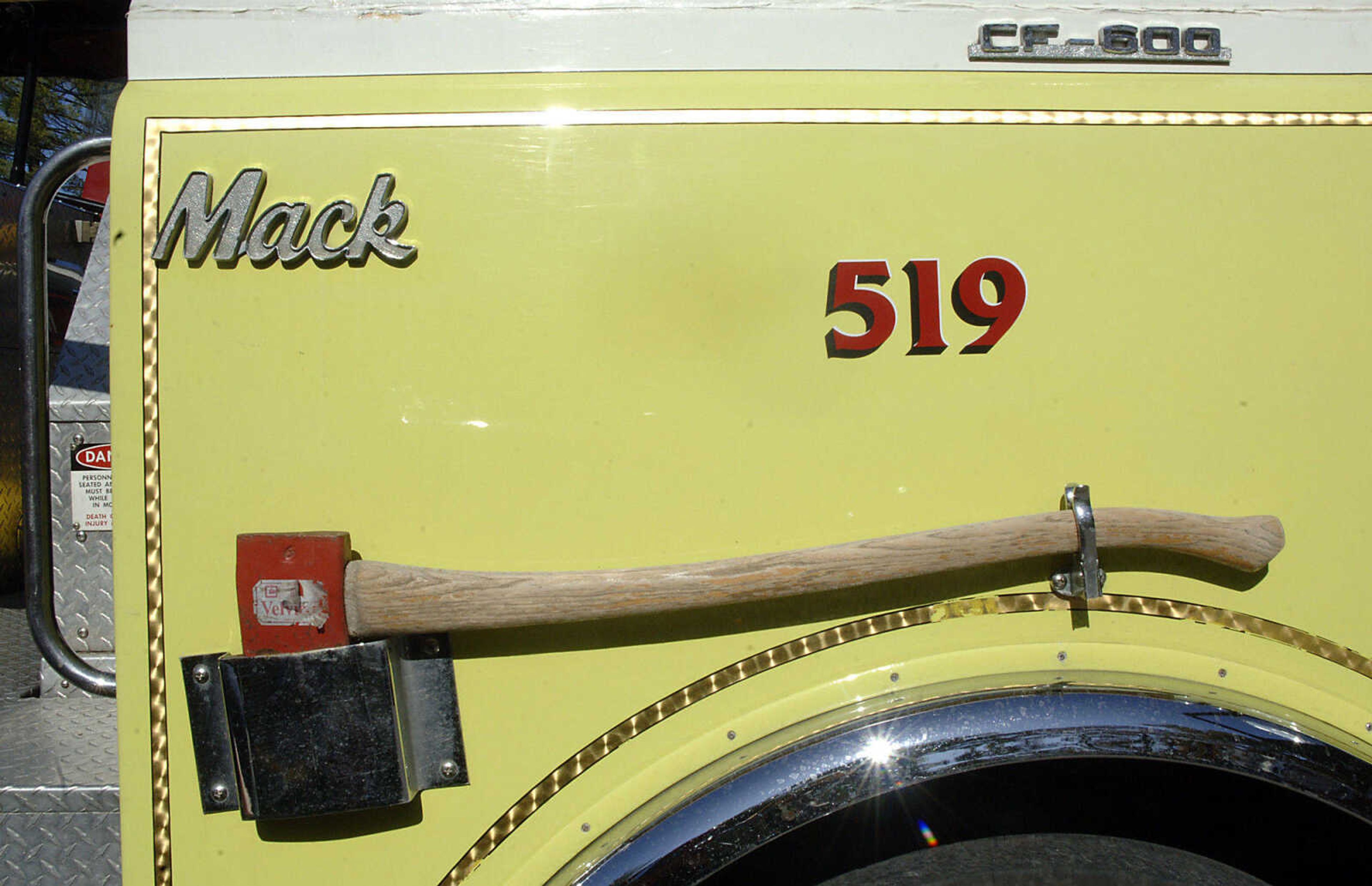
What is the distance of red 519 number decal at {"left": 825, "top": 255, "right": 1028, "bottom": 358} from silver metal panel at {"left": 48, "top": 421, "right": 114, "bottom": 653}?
152cm

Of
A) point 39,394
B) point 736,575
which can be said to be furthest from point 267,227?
point 736,575

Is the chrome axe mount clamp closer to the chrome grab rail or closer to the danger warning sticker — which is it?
the chrome grab rail

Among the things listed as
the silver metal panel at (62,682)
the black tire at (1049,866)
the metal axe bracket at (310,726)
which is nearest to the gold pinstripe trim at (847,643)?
the metal axe bracket at (310,726)

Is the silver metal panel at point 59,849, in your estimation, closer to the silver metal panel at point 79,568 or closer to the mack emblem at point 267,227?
the silver metal panel at point 79,568

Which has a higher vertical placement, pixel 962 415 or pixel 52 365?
pixel 52 365

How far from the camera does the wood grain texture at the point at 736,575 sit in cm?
116

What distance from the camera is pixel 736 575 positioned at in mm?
1188

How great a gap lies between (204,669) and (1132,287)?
4.04ft

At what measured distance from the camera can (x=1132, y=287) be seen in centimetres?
126

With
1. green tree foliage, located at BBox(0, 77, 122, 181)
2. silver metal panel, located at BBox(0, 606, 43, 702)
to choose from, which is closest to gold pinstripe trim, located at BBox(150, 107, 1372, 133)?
silver metal panel, located at BBox(0, 606, 43, 702)

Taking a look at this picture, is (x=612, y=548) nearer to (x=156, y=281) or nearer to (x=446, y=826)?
(x=446, y=826)

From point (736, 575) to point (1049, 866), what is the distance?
58 centimetres

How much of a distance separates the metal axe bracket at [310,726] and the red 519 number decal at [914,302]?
25.2 inches

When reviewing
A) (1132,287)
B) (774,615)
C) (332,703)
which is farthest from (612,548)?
(1132,287)
